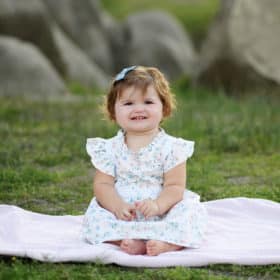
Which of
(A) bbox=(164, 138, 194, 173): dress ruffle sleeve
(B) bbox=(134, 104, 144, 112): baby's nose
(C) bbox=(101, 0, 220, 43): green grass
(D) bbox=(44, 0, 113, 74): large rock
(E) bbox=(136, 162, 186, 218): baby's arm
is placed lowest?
(E) bbox=(136, 162, 186, 218): baby's arm

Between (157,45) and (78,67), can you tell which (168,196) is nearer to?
(78,67)

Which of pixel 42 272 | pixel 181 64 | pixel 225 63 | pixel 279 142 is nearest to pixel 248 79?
pixel 225 63

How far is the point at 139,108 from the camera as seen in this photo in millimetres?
4195

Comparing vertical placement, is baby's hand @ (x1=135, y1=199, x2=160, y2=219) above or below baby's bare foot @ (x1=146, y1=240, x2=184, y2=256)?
above

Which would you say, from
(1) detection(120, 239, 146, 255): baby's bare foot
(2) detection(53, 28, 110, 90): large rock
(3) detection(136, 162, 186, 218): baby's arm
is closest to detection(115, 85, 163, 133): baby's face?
(3) detection(136, 162, 186, 218): baby's arm

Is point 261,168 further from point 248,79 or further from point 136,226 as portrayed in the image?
point 248,79

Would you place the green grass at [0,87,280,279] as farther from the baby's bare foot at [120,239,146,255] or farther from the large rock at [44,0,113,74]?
the large rock at [44,0,113,74]

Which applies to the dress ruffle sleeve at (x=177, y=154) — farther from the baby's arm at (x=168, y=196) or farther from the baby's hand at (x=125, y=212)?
the baby's hand at (x=125, y=212)

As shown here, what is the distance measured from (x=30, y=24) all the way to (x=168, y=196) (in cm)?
914

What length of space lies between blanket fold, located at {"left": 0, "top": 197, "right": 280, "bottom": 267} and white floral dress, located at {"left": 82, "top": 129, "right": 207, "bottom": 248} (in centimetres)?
8

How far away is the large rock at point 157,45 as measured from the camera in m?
16.6

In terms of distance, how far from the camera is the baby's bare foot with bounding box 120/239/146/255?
3.91 meters

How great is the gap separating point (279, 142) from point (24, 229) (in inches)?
134

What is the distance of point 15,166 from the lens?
20.3ft
